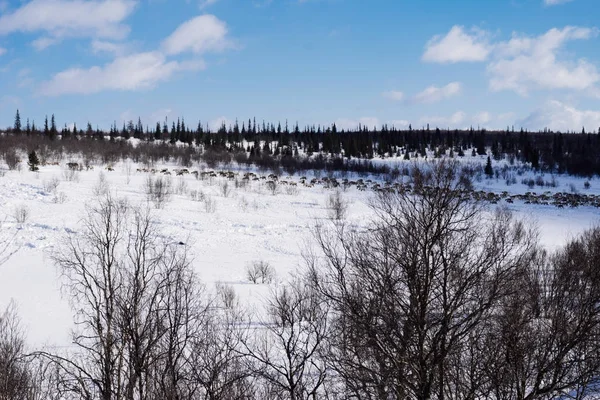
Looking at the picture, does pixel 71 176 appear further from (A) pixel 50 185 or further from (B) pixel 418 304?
(B) pixel 418 304

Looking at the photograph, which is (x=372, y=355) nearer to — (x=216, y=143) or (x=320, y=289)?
(x=320, y=289)

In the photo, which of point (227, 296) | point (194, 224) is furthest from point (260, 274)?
point (194, 224)

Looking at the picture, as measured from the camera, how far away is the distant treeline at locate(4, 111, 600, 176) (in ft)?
245

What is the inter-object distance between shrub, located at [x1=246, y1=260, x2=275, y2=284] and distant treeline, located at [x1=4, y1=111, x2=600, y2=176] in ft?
145

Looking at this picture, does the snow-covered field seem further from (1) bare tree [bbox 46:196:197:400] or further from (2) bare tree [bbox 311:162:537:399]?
(2) bare tree [bbox 311:162:537:399]

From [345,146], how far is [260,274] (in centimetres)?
7338

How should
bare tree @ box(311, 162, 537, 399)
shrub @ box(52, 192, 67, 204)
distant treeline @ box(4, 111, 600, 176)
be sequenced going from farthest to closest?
distant treeline @ box(4, 111, 600, 176), shrub @ box(52, 192, 67, 204), bare tree @ box(311, 162, 537, 399)

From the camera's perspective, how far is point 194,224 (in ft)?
107

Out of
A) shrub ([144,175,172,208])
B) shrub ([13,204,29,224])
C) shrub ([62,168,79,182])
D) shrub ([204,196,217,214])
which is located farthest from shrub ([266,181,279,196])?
shrub ([13,204,29,224])

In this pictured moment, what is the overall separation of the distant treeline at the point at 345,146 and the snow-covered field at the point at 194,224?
22947mm

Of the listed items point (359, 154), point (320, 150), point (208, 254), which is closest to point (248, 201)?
point (208, 254)

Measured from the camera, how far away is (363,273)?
11.6 meters

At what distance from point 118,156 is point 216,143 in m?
28.8

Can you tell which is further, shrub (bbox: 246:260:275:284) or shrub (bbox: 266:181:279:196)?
shrub (bbox: 266:181:279:196)
